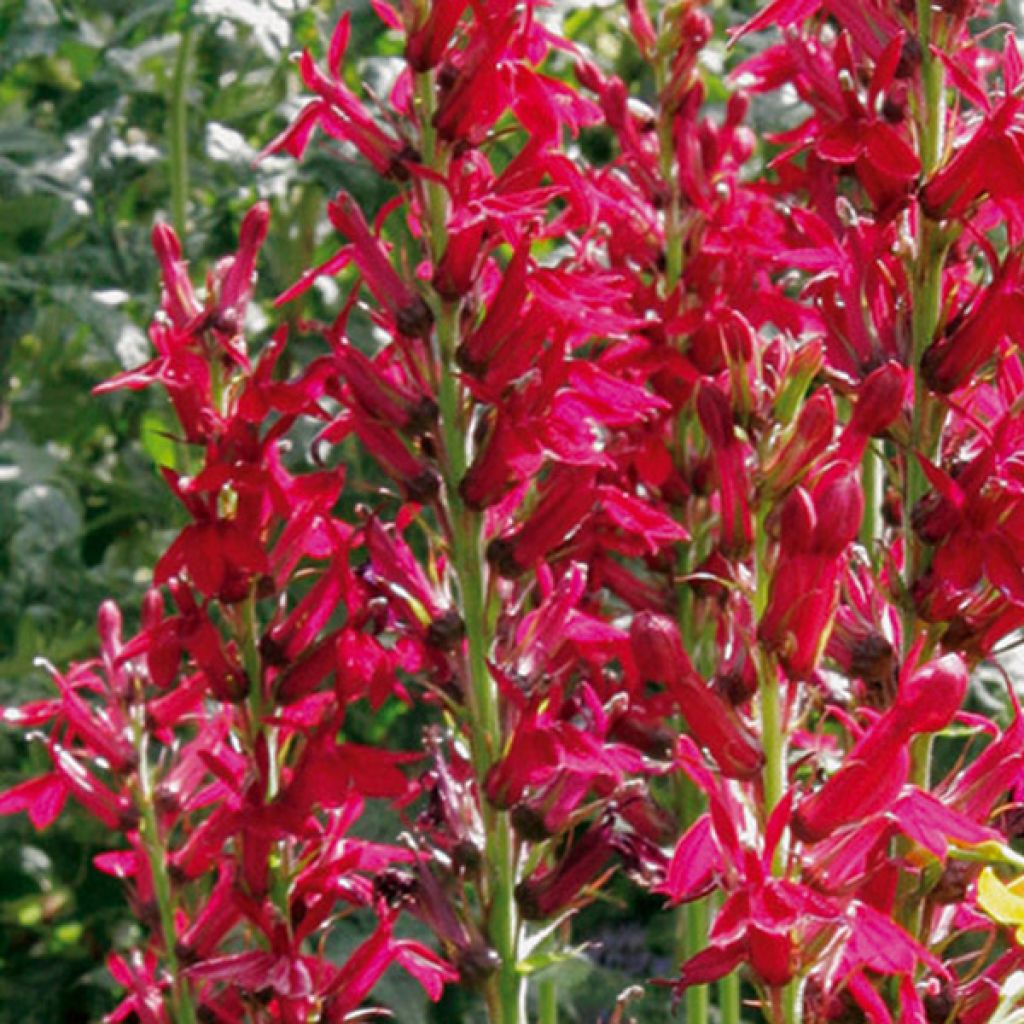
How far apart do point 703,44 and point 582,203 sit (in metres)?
0.33

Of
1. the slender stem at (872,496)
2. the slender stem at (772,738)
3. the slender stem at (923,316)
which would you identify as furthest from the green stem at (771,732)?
the slender stem at (872,496)

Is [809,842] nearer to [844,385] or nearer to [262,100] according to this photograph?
[844,385]

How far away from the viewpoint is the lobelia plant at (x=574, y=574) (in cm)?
88

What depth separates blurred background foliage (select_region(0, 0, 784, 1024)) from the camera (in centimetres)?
192

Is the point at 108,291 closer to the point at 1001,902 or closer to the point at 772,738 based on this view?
the point at 772,738

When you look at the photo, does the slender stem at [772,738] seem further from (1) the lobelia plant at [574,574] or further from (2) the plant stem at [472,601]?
(2) the plant stem at [472,601]

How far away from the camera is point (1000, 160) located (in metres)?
0.95

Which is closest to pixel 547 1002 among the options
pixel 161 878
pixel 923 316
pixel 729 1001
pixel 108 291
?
pixel 729 1001

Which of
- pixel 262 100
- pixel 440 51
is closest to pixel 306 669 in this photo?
pixel 440 51

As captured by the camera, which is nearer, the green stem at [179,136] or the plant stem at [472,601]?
the plant stem at [472,601]

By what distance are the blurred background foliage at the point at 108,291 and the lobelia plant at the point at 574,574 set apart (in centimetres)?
55

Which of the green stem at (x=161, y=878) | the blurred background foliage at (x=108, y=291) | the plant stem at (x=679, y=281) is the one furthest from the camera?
the blurred background foliage at (x=108, y=291)

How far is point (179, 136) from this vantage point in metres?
2.00

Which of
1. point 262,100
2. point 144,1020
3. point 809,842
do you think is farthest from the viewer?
point 262,100
